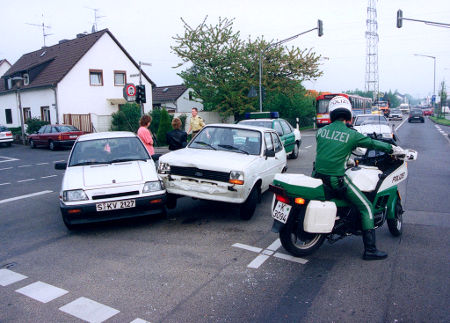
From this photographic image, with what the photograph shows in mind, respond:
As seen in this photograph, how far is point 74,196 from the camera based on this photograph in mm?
5965

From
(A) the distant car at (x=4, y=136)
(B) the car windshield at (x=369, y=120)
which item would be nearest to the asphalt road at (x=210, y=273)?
(B) the car windshield at (x=369, y=120)

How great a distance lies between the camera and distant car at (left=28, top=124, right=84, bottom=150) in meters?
22.6

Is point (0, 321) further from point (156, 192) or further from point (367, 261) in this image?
point (367, 261)

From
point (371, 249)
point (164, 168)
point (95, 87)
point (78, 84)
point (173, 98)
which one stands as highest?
point (78, 84)

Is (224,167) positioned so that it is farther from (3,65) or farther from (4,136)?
(3,65)

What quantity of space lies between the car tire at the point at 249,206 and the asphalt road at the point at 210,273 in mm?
130

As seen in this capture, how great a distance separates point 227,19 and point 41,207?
2622cm

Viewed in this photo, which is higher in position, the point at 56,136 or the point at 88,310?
the point at 56,136

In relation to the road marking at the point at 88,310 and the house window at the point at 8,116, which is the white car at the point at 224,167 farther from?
the house window at the point at 8,116

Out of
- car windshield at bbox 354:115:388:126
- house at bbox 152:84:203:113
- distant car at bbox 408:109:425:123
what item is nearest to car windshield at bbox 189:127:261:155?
car windshield at bbox 354:115:388:126

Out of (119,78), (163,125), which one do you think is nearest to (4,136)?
(119,78)

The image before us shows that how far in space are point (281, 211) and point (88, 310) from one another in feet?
7.61

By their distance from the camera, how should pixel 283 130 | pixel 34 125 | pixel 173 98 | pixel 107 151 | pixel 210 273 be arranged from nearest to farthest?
pixel 210 273 < pixel 107 151 < pixel 283 130 < pixel 34 125 < pixel 173 98

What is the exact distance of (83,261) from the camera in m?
5.00
